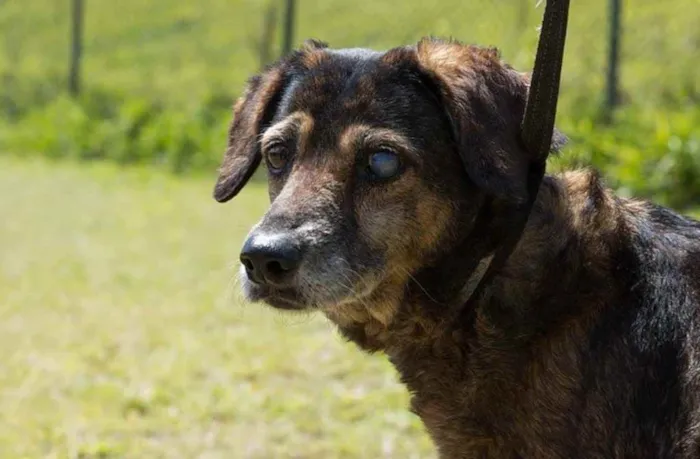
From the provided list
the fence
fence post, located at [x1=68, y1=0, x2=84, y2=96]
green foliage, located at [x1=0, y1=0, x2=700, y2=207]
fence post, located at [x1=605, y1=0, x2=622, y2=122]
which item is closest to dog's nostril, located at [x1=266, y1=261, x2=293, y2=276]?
green foliage, located at [x1=0, y1=0, x2=700, y2=207]

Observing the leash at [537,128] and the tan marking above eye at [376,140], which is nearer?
the leash at [537,128]

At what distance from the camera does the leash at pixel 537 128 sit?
2.67m

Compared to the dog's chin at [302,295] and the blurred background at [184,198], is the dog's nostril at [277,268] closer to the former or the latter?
the dog's chin at [302,295]

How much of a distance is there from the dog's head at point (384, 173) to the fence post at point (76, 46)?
59.4 ft

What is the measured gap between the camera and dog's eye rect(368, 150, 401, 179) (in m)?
2.89

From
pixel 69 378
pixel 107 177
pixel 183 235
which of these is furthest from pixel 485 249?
pixel 107 177

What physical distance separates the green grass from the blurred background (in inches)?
0.7

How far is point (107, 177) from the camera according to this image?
15609mm

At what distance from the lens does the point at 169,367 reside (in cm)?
559

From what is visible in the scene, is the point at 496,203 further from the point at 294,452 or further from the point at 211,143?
the point at 211,143

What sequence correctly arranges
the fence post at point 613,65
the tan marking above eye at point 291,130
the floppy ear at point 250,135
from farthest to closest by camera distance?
the fence post at point 613,65
the floppy ear at point 250,135
the tan marking above eye at point 291,130

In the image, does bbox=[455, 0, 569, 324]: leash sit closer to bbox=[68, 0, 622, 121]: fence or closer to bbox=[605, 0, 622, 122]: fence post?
bbox=[68, 0, 622, 121]: fence

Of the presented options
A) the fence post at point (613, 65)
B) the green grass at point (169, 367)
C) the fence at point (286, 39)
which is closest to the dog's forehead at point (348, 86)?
the green grass at point (169, 367)

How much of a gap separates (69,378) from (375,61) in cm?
323
